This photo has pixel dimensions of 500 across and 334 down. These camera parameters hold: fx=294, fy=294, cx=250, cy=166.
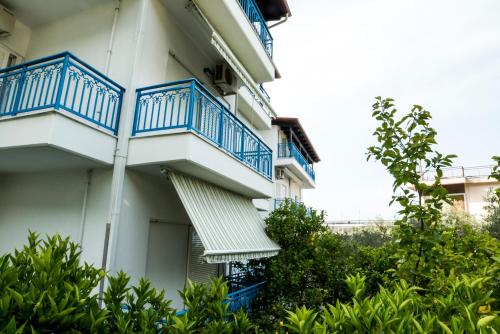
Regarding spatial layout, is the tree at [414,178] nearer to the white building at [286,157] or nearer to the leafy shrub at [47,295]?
the leafy shrub at [47,295]

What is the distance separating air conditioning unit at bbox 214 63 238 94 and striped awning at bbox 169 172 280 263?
164 inches

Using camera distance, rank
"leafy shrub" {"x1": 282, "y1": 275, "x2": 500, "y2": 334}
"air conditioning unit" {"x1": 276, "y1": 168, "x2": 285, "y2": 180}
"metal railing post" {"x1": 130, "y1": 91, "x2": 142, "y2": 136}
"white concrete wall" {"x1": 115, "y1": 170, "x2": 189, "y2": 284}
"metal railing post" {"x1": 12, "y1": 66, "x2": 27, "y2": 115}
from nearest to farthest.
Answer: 1. "leafy shrub" {"x1": 282, "y1": 275, "x2": 500, "y2": 334}
2. "metal railing post" {"x1": 12, "y1": 66, "x2": 27, "y2": 115}
3. "white concrete wall" {"x1": 115, "y1": 170, "x2": 189, "y2": 284}
4. "metal railing post" {"x1": 130, "y1": 91, "x2": 142, "y2": 136}
5. "air conditioning unit" {"x1": 276, "y1": 168, "x2": 285, "y2": 180}

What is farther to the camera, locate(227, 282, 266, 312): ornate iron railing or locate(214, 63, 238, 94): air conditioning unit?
locate(214, 63, 238, 94): air conditioning unit

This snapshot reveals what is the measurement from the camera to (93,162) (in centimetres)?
630

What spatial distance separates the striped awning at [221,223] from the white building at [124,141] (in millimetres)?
40

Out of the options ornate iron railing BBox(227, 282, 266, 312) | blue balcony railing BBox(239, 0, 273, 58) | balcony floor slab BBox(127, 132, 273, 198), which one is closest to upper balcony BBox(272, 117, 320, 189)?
blue balcony railing BBox(239, 0, 273, 58)

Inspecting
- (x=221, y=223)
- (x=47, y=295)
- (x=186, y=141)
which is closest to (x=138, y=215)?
(x=221, y=223)

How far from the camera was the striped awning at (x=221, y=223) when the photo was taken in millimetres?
6387

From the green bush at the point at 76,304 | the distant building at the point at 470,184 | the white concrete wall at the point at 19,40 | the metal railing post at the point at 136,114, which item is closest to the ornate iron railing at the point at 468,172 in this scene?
the distant building at the point at 470,184

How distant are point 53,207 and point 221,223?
4038 mm

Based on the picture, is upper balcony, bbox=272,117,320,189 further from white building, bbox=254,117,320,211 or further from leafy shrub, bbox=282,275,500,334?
leafy shrub, bbox=282,275,500,334

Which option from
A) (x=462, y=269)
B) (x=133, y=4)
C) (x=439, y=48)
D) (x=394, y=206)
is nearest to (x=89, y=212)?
(x=133, y=4)

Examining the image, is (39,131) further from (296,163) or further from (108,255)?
(296,163)

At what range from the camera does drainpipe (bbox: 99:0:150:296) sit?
241 inches
